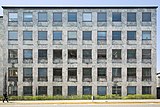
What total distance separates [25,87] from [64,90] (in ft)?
23.0

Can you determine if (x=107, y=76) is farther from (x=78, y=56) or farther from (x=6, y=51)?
(x=6, y=51)

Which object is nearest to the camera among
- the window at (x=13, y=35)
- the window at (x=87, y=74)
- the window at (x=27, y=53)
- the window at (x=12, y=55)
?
the window at (x=87, y=74)

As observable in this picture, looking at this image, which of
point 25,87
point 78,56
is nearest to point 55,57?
point 78,56

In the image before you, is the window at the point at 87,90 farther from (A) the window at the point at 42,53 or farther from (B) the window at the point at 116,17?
(B) the window at the point at 116,17

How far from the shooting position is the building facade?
1935 inches

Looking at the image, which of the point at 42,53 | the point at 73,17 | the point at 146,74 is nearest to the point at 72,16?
the point at 73,17

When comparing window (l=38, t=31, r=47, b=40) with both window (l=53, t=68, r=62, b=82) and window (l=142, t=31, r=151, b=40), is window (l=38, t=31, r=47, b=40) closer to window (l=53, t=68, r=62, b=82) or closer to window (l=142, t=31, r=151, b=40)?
window (l=53, t=68, r=62, b=82)

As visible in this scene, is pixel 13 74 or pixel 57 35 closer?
pixel 13 74

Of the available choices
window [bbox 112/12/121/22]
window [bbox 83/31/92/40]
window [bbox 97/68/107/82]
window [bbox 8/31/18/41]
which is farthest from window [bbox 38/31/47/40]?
window [bbox 112/12/121/22]

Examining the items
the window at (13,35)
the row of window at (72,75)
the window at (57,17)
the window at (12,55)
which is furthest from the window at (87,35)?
the window at (12,55)

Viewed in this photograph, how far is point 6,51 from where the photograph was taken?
4972 centimetres

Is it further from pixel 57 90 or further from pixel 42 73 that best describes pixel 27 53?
pixel 57 90

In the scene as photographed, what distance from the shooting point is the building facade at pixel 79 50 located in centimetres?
4916

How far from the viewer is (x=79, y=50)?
49.5 metres
